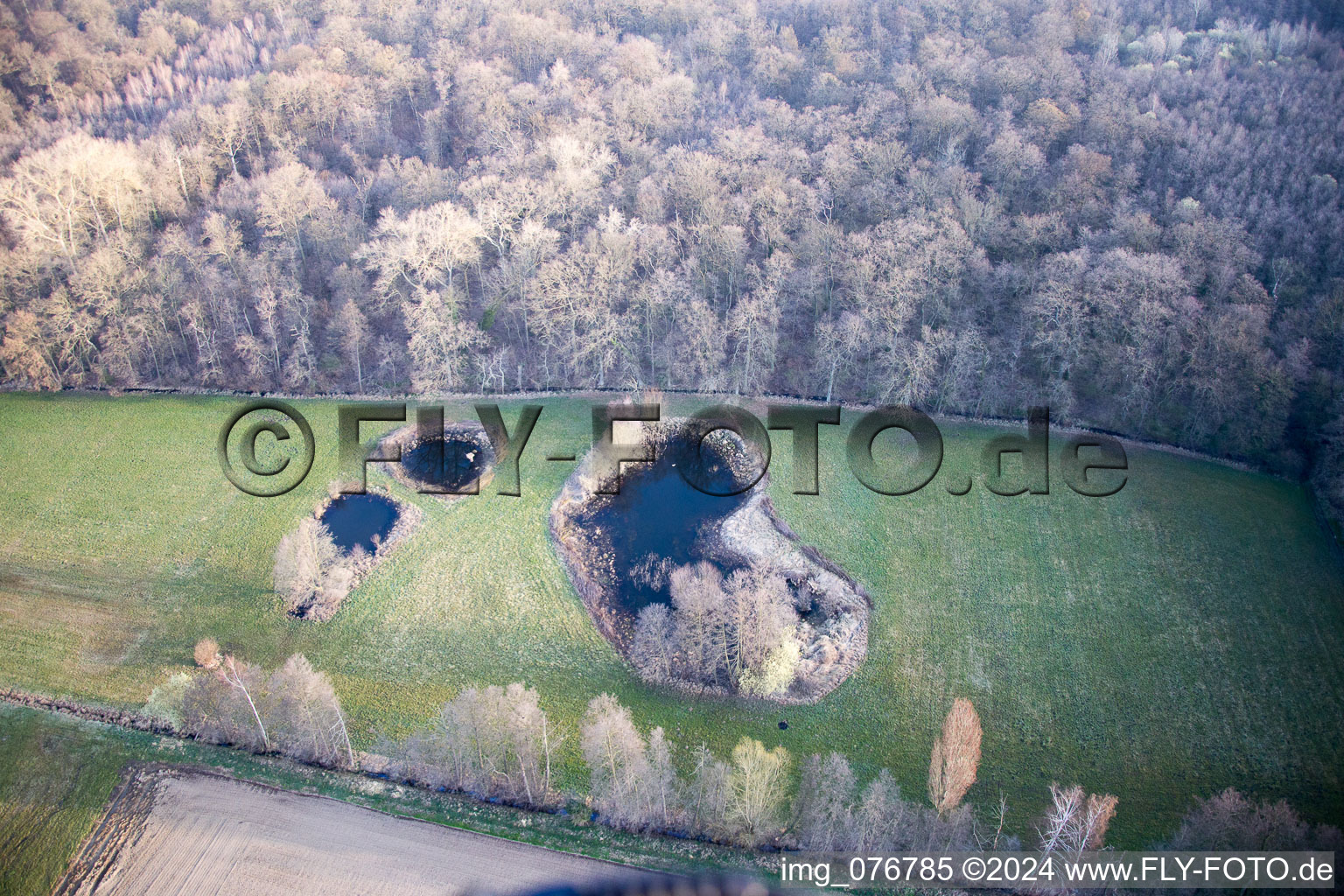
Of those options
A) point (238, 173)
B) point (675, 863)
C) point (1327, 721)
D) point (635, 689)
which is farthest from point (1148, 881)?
point (238, 173)

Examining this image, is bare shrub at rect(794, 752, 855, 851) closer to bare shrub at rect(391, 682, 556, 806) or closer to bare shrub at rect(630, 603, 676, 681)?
bare shrub at rect(630, 603, 676, 681)

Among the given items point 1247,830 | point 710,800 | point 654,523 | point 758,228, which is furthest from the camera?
point 758,228

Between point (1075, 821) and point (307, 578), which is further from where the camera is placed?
point (307, 578)

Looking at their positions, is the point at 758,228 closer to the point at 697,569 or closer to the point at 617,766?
the point at 697,569

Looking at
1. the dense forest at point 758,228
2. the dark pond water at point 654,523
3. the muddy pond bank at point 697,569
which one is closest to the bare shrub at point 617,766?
the muddy pond bank at point 697,569

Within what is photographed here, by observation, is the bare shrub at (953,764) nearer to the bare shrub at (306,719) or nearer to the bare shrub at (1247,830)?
the bare shrub at (1247,830)

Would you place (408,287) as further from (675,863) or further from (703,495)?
(675,863)

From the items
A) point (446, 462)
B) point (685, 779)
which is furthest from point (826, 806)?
point (446, 462)
